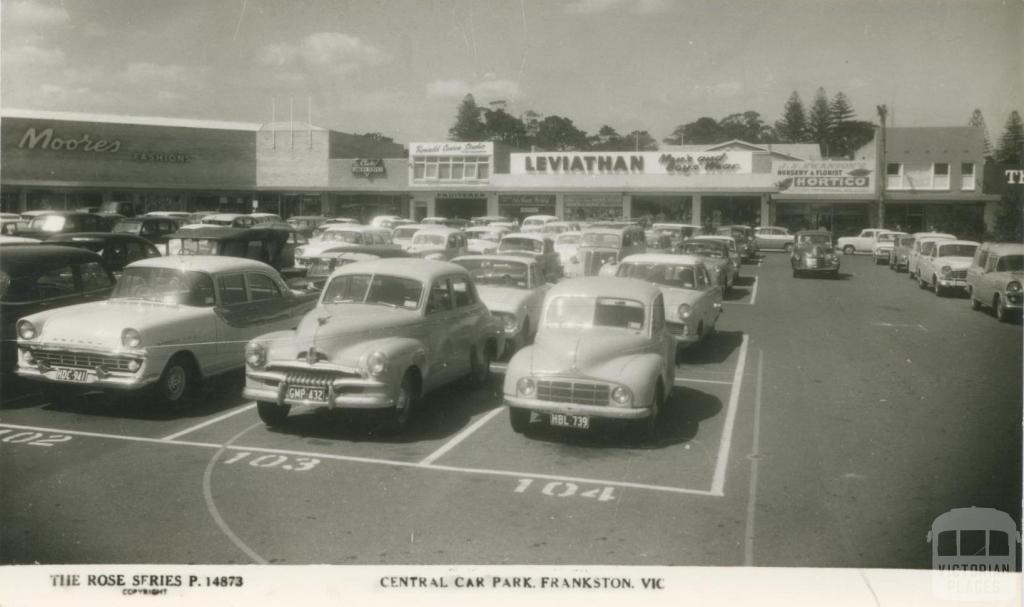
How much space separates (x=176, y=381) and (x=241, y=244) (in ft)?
28.8

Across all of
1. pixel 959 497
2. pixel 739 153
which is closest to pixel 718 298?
pixel 959 497

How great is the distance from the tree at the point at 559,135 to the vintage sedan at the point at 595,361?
8986 cm

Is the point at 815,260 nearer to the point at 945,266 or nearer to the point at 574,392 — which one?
the point at 945,266

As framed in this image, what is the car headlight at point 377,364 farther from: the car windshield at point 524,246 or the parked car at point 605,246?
the parked car at point 605,246

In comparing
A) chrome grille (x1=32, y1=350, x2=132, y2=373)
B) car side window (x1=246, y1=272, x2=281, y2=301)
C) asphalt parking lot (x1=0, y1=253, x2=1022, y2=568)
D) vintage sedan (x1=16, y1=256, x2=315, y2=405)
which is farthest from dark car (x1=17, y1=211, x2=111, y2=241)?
chrome grille (x1=32, y1=350, x2=132, y2=373)

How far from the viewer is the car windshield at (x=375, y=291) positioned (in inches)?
375

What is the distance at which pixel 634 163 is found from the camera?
50.7 metres

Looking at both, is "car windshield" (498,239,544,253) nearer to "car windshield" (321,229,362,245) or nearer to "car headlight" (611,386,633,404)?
"car windshield" (321,229,362,245)

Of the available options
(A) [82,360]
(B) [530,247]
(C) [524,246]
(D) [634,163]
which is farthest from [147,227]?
(D) [634,163]

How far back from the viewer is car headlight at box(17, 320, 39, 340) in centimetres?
914

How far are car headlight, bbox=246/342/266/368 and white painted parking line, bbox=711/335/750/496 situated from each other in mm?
4542

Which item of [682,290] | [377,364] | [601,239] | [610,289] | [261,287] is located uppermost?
[601,239]

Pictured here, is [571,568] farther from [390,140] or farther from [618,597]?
[390,140]

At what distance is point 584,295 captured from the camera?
376 inches
